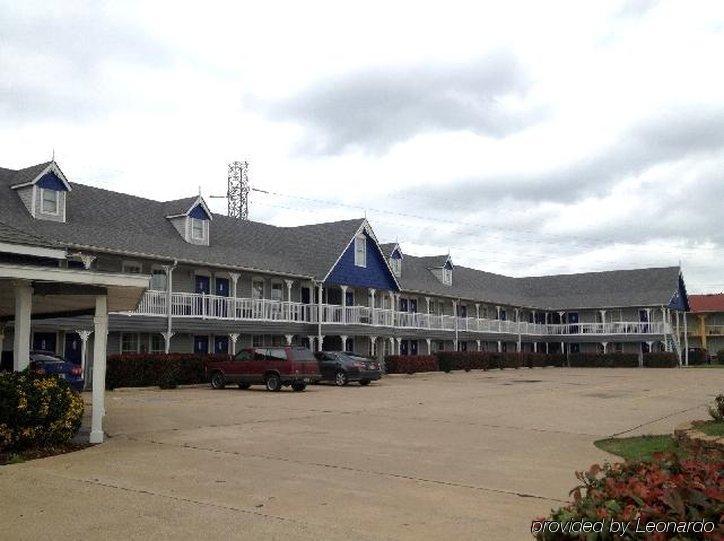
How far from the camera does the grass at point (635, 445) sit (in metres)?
11.7

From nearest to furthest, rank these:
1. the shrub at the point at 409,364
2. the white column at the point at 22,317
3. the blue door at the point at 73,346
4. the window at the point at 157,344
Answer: the white column at the point at 22,317 < the blue door at the point at 73,346 < the window at the point at 157,344 < the shrub at the point at 409,364

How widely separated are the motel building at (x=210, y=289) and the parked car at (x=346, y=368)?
5.40 metres

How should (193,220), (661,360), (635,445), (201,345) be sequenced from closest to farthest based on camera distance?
(635,445)
(201,345)
(193,220)
(661,360)

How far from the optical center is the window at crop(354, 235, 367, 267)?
142 feet

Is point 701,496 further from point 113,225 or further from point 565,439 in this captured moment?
point 113,225

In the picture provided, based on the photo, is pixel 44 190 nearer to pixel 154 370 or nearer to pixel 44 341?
pixel 44 341

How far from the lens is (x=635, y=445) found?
41.5ft

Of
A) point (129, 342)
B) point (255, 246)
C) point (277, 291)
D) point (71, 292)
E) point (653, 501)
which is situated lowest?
point (653, 501)

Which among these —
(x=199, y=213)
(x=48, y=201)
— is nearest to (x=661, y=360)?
(x=199, y=213)

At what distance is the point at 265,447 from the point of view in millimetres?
12422

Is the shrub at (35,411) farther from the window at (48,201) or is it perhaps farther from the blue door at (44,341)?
the window at (48,201)

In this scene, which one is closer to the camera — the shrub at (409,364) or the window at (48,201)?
the window at (48,201)

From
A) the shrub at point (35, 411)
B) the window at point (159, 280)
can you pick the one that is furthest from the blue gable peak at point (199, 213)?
the shrub at point (35, 411)

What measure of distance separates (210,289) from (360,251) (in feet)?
38.7
